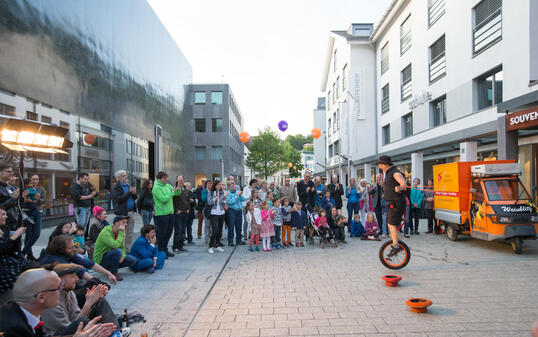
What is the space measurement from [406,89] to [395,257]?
19.0 m

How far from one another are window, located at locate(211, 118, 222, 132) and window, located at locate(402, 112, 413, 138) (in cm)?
2705

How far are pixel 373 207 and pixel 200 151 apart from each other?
122 feet

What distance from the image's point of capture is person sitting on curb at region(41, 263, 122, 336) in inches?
122

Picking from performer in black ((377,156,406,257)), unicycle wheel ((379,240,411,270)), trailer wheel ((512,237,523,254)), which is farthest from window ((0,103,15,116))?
trailer wheel ((512,237,523,254))

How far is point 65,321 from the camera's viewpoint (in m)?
3.22

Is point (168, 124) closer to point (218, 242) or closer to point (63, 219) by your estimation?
point (63, 219)

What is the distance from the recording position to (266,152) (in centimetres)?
5528

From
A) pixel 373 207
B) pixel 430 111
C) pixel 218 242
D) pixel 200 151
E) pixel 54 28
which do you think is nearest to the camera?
pixel 218 242

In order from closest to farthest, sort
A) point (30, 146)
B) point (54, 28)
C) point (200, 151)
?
1. point (30, 146)
2. point (54, 28)
3. point (200, 151)

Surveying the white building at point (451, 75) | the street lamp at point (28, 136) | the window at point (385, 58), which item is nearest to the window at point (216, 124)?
the window at point (385, 58)

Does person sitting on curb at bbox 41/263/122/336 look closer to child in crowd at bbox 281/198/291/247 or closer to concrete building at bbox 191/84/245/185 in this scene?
child in crowd at bbox 281/198/291/247

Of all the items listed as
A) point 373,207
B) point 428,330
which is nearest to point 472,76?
point 373,207

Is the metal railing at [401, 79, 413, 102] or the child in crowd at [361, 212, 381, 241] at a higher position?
the metal railing at [401, 79, 413, 102]

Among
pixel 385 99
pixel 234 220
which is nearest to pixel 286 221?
pixel 234 220
